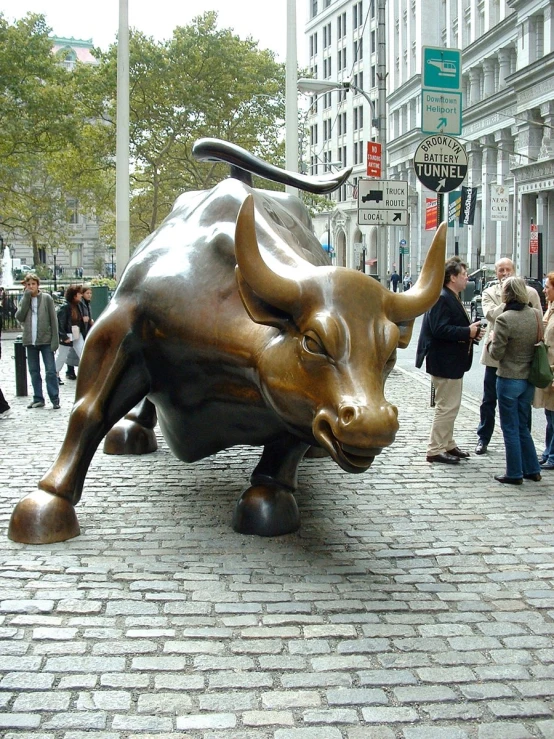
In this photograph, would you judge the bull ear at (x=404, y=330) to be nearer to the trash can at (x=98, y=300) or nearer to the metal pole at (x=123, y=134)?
the metal pole at (x=123, y=134)

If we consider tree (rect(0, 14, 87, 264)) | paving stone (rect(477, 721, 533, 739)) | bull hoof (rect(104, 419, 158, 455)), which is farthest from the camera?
tree (rect(0, 14, 87, 264))

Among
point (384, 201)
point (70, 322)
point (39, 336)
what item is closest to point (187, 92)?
point (384, 201)

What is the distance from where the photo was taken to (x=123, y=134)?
707 inches

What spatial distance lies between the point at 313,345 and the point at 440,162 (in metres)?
7.41

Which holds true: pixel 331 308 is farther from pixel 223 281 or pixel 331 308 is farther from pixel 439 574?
pixel 439 574

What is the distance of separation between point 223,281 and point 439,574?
7.20 feet

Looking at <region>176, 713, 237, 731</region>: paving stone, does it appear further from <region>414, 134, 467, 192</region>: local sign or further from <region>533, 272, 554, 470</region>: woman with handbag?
<region>414, 134, 467, 192</region>: local sign

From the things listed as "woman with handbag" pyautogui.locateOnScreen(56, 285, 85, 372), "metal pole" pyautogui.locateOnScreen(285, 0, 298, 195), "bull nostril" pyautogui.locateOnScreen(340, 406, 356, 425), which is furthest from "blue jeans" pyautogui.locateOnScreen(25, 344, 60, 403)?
"metal pole" pyautogui.locateOnScreen(285, 0, 298, 195)

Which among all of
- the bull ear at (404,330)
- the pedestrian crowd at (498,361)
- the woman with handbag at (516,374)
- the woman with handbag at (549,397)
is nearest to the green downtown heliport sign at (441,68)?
the pedestrian crowd at (498,361)

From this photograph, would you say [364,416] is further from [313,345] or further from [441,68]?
[441,68]

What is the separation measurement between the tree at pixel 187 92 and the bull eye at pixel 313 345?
28.8 meters

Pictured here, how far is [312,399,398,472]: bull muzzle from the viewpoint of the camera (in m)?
4.32

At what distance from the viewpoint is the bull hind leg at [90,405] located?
566 centimetres

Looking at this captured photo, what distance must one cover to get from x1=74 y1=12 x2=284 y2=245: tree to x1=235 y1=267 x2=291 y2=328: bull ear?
28533 mm
